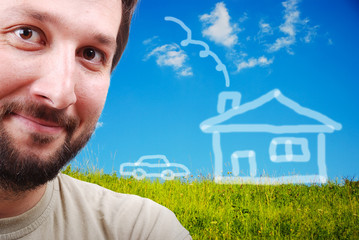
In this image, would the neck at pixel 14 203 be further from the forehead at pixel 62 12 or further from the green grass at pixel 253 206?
the green grass at pixel 253 206

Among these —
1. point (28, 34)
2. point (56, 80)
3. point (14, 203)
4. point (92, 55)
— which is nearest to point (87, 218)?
point (14, 203)

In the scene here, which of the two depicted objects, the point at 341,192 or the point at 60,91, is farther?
the point at 341,192

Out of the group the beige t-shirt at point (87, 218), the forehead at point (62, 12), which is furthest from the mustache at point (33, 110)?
the beige t-shirt at point (87, 218)

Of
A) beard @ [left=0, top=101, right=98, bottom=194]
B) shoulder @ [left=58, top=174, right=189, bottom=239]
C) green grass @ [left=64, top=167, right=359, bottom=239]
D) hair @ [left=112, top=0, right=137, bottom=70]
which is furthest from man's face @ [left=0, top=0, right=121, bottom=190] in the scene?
green grass @ [left=64, top=167, right=359, bottom=239]

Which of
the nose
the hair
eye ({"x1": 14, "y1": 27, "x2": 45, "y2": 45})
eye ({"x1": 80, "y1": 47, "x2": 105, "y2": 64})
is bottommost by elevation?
the nose

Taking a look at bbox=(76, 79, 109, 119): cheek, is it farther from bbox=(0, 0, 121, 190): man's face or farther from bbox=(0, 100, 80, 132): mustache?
bbox=(0, 100, 80, 132): mustache

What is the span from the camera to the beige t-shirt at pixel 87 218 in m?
2.01

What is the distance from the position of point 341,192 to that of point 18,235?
360 inches

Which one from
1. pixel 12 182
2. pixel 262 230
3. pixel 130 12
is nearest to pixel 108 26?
pixel 130 12

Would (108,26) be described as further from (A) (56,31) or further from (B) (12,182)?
(B) (12,182)

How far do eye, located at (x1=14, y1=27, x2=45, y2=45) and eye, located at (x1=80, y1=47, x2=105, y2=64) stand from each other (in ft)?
0.97

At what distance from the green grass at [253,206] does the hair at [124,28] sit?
10.5 ft

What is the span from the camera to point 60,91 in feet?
5.96

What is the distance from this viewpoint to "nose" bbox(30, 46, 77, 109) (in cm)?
181
